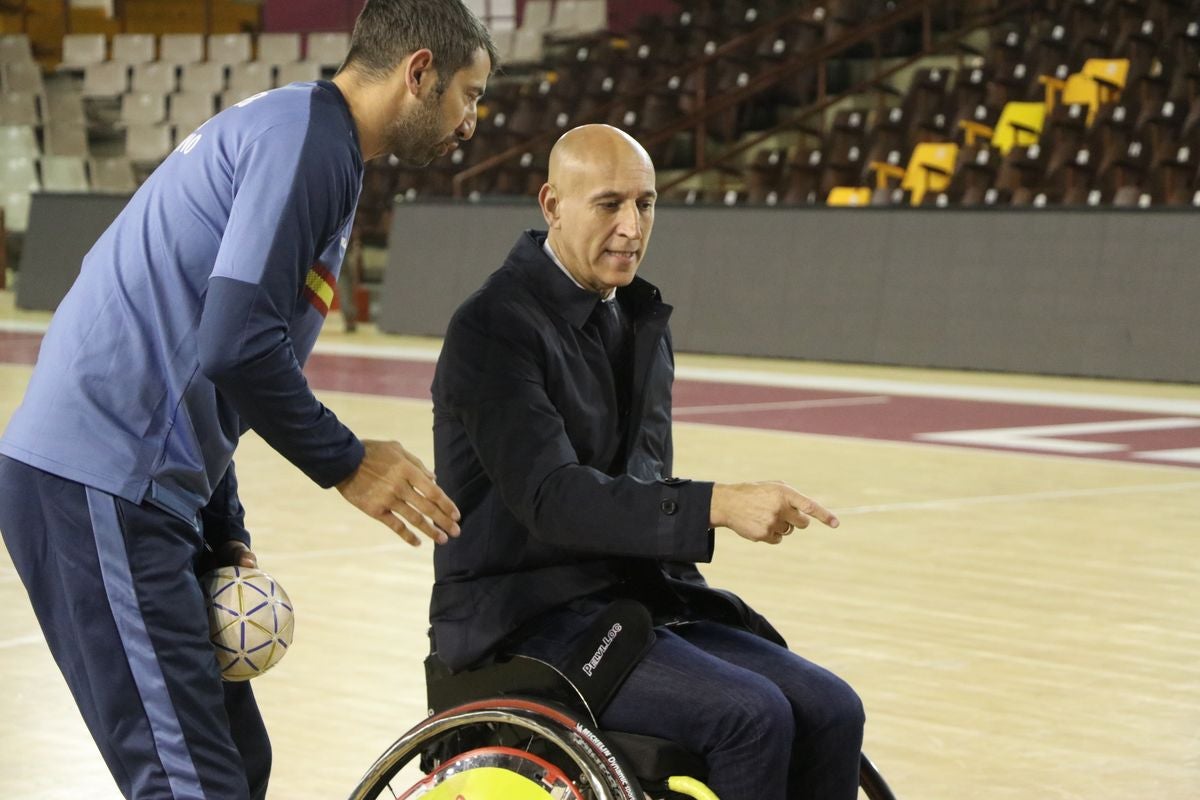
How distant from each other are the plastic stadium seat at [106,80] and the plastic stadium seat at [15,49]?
106 cm

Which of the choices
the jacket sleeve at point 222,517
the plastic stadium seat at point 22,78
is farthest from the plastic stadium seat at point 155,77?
the jacket sleeve at point 222,517

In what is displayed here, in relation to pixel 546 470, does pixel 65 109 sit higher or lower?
lower

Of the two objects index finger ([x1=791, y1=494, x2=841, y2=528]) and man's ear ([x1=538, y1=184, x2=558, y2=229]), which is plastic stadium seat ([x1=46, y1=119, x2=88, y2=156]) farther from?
index finger ([x1=791, y1=494, x2=841, y2=528])

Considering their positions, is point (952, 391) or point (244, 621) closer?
point (244, 621)

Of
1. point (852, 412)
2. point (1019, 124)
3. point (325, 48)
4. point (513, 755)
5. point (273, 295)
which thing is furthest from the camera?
point (325, 48)

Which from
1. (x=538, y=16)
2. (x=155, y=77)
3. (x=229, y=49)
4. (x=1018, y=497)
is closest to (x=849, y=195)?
(x=1018, y=497)

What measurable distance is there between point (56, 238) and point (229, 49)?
28.2 feet

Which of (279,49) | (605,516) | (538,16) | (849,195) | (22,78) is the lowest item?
(22,78)

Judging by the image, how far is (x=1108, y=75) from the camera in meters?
18.4

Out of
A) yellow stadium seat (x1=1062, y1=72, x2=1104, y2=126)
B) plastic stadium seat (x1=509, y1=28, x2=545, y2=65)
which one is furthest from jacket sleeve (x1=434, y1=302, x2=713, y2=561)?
plastic stadium seat (x1=509, y1=28, x2=545, y2=65)

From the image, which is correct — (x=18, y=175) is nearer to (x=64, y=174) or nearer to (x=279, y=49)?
(x=64, y=174)

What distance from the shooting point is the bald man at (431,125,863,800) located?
2.87 m

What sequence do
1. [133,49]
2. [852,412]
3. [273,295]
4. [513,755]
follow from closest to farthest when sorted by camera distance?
[273,295], [513,755], [852,412], [133,49]

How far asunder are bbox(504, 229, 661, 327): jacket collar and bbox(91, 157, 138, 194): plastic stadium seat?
25.3 metres
